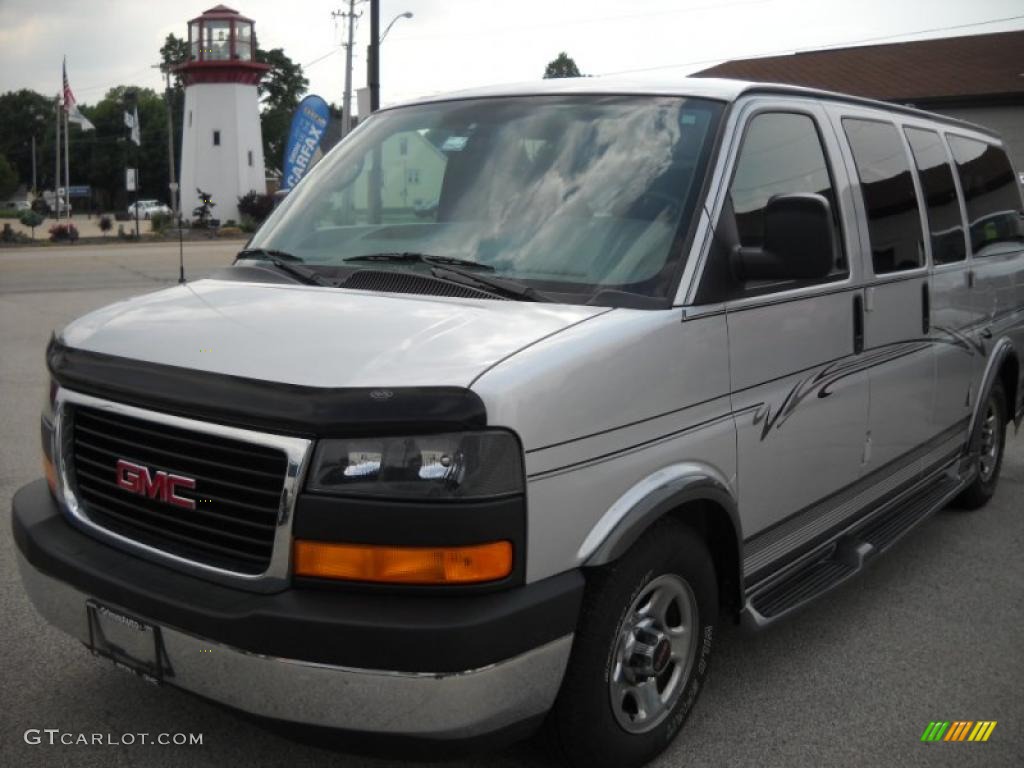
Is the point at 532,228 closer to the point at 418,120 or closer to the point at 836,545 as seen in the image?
the point at 418,120

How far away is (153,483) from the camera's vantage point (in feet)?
9.42

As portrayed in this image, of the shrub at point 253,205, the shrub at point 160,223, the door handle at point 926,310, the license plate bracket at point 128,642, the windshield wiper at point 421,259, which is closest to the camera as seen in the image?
the license plate bracket at point 128,642

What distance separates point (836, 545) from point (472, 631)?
7.58 feet

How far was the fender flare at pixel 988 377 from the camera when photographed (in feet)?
19.0

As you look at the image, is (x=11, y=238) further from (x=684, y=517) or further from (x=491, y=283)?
(x=684, y=517)

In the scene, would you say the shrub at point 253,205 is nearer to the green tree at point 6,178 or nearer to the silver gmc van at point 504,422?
the green tree at point 6,178

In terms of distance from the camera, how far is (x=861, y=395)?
424cm

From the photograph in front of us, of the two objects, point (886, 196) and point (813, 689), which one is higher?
point (886, 196)

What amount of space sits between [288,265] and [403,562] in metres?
1.63

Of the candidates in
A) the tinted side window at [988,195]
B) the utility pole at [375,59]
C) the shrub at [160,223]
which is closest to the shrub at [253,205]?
the shrub at [160,223]

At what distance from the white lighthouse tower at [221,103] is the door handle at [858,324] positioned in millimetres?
55121

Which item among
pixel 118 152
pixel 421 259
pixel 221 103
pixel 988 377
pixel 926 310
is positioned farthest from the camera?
pixel 118 152

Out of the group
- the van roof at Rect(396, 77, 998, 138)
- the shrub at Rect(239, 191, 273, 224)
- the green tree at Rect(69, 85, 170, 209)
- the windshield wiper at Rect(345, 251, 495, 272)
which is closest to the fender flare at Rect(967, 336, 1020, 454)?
the van roof at Rect(396, 77, 998, 138)

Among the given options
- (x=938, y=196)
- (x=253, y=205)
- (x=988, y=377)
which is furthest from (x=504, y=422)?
(x=253, y=205)
